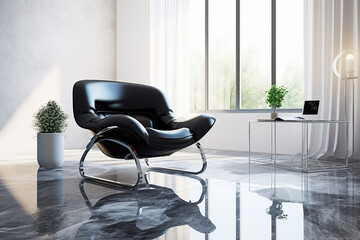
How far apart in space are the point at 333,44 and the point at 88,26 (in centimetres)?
400

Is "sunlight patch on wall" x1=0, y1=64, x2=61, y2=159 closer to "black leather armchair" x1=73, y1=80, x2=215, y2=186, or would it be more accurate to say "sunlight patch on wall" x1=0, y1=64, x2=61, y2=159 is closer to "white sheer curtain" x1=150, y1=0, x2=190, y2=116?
"white sheer curtain" x1=150, y1=0, x2=190, y2=116

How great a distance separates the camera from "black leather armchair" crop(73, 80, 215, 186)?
96.3 inches

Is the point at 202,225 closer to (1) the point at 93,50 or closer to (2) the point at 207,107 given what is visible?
(2) the point at 207,107

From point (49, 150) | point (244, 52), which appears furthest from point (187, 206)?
point (244, 52)

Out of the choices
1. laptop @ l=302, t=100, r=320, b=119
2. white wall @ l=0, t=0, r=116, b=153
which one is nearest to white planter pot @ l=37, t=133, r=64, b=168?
white wall @ l=0, t=0, r=116, b=153

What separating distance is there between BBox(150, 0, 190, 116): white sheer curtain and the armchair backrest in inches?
90.3

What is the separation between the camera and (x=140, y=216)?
5.67 ft

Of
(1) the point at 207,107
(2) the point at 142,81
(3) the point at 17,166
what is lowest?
(3) the point at 17,166

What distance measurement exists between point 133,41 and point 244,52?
2.14m

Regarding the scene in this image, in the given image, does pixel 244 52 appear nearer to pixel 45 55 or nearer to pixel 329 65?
pixel 329 65

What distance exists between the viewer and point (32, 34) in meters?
5.47

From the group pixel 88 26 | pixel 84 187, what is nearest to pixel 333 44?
pixel 84 187

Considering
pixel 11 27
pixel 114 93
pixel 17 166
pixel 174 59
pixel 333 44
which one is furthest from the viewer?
pixel 174 59

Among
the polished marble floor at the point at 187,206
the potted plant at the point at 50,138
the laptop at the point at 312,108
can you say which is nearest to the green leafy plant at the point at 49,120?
the potted plant at the point at 50,138
